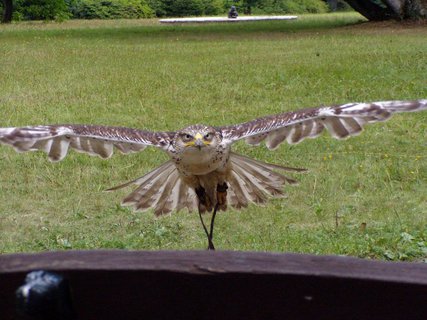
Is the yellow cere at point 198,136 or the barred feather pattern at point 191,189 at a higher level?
the yellow cere at point 198,136

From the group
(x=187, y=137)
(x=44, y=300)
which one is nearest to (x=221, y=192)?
(x=187, y=137)

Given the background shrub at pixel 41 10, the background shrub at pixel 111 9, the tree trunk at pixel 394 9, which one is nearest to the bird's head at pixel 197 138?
the tree trunk at pixel 394 9

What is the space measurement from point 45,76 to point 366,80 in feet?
20.6

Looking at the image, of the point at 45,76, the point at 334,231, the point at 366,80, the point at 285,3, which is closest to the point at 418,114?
the point at 366,80

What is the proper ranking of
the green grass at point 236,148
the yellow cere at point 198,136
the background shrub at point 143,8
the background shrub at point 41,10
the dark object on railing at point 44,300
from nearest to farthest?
1. the dark object on railing at point 44,300
2. the yellow cere at point 198,136
3. the green grass at point 236,148
4. the background shrub at point 41,10
5. the background shrub at point 143,8

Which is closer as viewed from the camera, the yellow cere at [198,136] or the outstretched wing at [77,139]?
the outstretched wing at [77,139]

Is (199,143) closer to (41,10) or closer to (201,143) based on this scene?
(201,143)

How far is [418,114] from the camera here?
484 inches

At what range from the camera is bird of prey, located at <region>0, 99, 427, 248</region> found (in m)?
5.54

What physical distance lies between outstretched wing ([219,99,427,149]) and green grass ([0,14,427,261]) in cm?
122

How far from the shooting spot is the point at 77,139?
5.80 metres

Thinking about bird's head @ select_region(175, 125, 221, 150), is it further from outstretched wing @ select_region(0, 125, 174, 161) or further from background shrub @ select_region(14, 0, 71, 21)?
background shrub @ select_region(14, 0, 71, 21)

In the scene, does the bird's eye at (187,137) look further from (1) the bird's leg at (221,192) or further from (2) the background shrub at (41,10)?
(2) the background shrub at (41,10)

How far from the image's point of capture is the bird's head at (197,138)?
5.62 m
